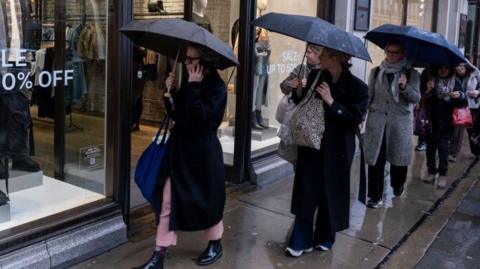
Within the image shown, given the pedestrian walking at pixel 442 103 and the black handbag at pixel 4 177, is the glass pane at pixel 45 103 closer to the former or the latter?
the black handbag at pixel 4 177

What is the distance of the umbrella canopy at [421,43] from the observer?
481 cm

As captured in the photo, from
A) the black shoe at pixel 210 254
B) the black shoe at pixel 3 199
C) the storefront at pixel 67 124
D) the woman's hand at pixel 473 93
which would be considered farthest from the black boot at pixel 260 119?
the black shoe at pixel 3 199

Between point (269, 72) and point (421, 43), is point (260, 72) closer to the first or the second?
point (269, 72)

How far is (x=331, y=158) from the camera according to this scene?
3.99 metres

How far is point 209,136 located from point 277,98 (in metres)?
3.10

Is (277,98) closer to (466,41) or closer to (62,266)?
(62,266)

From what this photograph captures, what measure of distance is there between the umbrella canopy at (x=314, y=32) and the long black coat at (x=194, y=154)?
0.51 m

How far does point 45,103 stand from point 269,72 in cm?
286

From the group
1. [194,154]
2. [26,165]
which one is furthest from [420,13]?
[26,165]

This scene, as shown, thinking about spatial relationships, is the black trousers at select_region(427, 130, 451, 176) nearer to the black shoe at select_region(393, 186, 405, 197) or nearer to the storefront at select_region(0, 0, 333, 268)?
the black shoe at select_region(393, 186, 405, 197)

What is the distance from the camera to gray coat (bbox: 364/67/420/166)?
17.3 ft

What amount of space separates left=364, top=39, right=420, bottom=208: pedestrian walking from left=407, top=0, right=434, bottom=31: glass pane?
595cm

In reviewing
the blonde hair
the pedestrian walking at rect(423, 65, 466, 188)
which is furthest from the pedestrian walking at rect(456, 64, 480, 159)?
the blonde hair

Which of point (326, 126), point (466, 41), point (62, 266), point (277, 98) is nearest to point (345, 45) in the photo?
point (326, 126)
